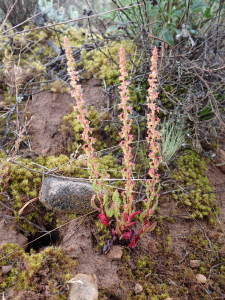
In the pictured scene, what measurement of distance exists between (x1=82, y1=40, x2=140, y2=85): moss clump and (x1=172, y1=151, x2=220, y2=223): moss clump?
1555 millimetres

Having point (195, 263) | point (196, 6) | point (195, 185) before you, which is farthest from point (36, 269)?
point (196, 6)

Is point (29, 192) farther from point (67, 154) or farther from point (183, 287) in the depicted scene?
point (183, 287)

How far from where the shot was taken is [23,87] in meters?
3.53

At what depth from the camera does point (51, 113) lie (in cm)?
326

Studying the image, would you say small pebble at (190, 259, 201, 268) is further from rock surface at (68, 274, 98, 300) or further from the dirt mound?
rock surface at (68, 274, 98, 300)

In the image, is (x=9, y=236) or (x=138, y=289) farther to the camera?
(x=9, y=236)

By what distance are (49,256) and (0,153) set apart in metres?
1.40

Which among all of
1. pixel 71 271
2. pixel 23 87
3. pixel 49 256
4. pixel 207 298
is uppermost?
pixel 23 87

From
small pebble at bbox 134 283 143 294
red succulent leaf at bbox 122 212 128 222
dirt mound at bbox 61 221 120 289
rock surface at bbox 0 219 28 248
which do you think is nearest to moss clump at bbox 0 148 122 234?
rock surface at bbox 0 219 28 248

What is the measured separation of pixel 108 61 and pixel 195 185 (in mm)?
2332

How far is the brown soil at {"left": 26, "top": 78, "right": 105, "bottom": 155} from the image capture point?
293 centimetres

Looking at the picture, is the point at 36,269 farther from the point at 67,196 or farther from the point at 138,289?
the point at 138,289

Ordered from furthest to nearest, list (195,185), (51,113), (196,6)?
(51,113)
(196,6)
(195,185)

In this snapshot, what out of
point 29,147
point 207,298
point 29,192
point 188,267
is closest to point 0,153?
point 29,147
